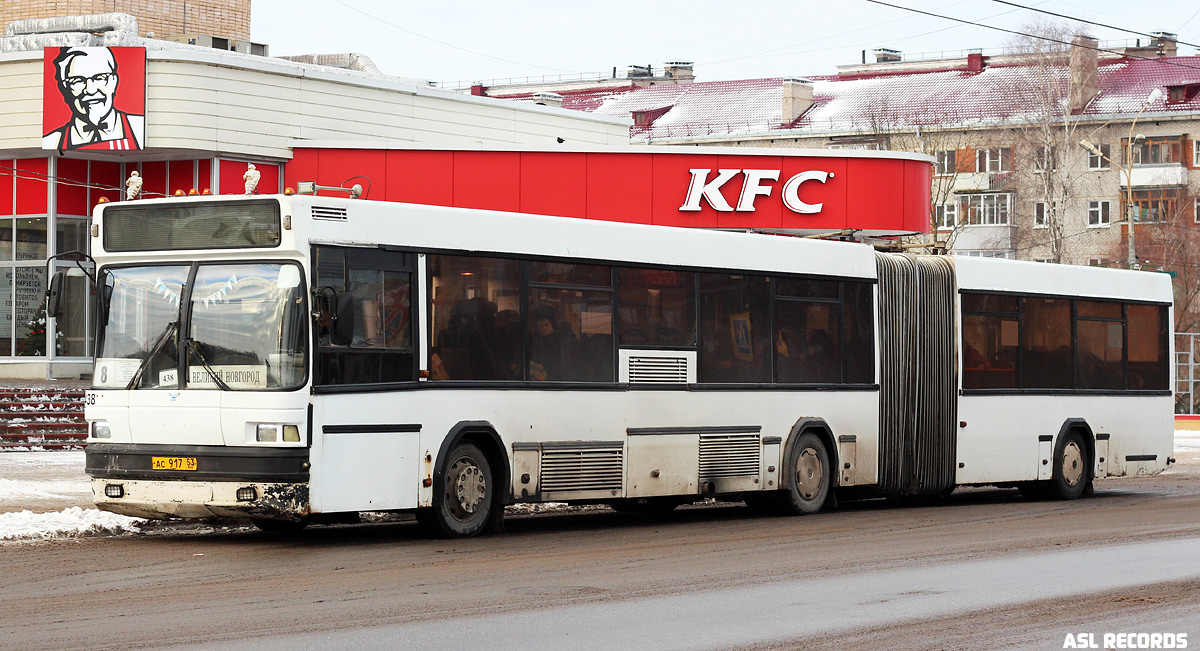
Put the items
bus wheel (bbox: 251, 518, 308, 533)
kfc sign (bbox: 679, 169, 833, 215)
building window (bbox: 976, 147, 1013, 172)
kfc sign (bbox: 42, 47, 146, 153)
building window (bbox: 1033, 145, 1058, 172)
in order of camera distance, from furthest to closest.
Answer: building window (bbox: 976, 147, 1013, 172) → building window (bbox: 1033, 145, 1058, 172) → kfc sign (bbox: 679, 169, 833, 215) → kfc sign (bbox: 42, 47, 146, 153) → bus wheel (bbox: 251, 518, 308, 533)

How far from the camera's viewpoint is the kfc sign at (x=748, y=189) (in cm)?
3212

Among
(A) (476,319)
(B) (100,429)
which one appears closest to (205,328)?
(B) (100,429)

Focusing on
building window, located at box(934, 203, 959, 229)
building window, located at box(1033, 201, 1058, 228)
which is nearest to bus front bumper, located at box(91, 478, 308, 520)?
building window, located at box(1033, 201, 1058, 228)

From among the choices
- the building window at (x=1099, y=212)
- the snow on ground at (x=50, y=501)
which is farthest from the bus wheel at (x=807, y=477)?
the building window at (x=1099, y=212)

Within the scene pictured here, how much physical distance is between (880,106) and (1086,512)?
64.5 metres

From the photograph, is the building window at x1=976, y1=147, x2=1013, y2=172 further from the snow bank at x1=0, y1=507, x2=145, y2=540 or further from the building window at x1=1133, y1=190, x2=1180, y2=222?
the snow bank at x1=0, y1=507, x2=145, y2=540

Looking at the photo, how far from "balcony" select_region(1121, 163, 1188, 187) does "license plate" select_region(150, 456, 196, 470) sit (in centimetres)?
7024

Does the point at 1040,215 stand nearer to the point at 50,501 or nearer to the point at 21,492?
the point at 21,492

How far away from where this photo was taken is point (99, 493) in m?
12.6

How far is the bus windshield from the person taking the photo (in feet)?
40.1

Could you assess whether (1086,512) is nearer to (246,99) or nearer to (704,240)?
(704,240)

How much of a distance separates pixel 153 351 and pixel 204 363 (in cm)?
51

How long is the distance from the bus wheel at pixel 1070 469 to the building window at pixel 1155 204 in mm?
57927

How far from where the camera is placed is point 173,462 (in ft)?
40.4
